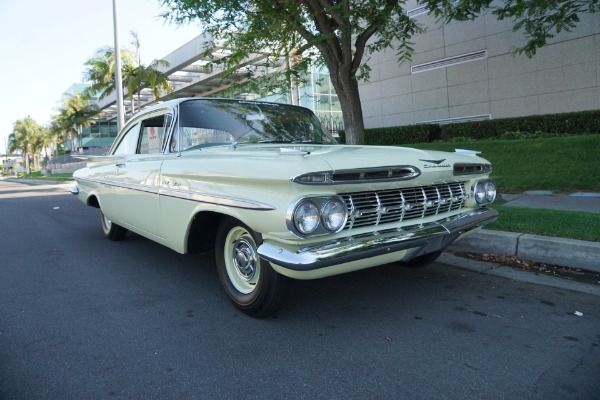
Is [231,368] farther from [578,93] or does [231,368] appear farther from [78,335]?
[578,93]

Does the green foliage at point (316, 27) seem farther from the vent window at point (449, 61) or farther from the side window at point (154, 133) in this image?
the vent window at point (449, 61)

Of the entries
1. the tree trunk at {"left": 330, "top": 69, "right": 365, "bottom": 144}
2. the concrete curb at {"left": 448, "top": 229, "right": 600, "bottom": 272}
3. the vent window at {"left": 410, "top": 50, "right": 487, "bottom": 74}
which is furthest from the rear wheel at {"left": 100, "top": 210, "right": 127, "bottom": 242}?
the vent window at {"left": 410, "top": 50, "right": 487, "bottom": 74}

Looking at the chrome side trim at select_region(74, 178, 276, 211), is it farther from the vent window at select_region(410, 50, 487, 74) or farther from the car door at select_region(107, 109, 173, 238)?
the vent window at select_region(410, 50, 487, 74)

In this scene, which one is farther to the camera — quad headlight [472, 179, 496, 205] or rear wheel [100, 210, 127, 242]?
rear wheel [100, 210, 127, 242]

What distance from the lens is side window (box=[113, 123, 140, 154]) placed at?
17.0 ft

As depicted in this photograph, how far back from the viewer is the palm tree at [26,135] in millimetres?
73625

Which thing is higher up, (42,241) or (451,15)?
(451,15)

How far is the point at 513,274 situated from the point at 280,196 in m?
2.67

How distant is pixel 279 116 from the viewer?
180 inches

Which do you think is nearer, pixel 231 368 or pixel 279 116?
pixel 231 368

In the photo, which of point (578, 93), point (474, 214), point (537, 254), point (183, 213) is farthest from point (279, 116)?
point (578, 93)

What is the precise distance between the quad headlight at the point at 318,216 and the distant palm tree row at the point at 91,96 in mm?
24025

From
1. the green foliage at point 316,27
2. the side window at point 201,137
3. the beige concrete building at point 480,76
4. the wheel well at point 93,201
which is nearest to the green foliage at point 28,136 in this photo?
the beige concrete building at point 480,76

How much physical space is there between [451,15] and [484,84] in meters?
7.94
